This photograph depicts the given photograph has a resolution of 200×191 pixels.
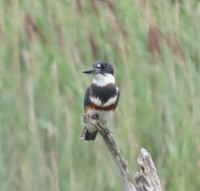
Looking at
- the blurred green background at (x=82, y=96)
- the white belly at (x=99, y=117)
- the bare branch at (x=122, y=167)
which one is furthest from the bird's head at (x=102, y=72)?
the bare branch at (x=122, y=167)

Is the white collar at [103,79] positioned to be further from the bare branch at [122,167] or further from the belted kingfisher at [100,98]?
the bare branch at [122,167]

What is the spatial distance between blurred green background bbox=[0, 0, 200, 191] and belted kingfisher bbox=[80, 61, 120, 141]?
20 cm

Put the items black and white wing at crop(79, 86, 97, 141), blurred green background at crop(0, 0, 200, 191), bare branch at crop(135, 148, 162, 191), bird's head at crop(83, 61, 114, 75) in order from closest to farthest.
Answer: bare branch at crop(135, 148, 162, 191) → bird's head at crop(83, 61, 114, 75) → black and white wing at crop(79, 86, 97, 141) → blurred green background at crop(0, 0, 200, 191)

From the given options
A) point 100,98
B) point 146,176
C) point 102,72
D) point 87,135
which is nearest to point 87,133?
point 87,135

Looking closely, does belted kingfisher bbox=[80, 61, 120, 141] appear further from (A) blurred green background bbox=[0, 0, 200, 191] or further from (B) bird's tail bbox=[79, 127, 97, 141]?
(A) blurred green background bbox=[0, 0, 200, 191]

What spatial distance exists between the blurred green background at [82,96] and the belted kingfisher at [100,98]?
20 centimetres

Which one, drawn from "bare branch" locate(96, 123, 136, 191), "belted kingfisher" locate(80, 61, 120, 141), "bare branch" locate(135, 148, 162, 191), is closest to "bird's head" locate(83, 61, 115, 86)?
"belted kingfisher" locate(80, 61, 120, 141)

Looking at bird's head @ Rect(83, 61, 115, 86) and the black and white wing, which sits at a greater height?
bird's head @ Rect(83, 61, 115, 86)

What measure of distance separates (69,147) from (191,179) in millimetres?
576

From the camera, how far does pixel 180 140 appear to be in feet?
10.0

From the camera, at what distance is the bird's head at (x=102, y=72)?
A: 2748 millimetres

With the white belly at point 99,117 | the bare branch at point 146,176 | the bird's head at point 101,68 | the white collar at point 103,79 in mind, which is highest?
the bird's head at point 101,68

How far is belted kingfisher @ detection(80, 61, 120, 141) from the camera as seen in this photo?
2.77 metres

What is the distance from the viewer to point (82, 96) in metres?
3.05
